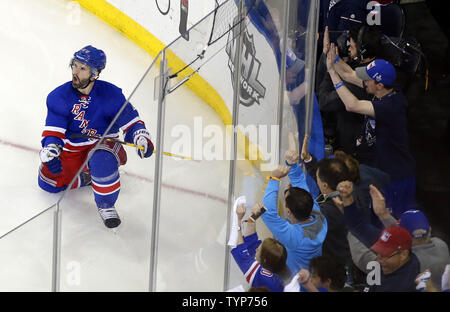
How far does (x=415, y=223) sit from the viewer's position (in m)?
2.48

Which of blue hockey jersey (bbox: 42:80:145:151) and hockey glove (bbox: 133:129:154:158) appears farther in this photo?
blue hockey jersey (bbox: 42:80:145:151)

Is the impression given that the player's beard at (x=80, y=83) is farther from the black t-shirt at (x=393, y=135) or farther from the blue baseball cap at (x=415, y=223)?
the blue baseball cap at (x=415, y=223)

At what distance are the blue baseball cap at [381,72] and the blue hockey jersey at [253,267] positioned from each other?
33.9 inches

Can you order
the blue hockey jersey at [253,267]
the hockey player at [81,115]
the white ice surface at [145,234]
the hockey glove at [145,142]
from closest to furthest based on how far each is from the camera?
the blue hockey jersey at [253,267] → the white ice surface at [145,234] → the hockey glove at [145,142] → the hockey player at [81,115]

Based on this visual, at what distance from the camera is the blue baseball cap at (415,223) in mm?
2434

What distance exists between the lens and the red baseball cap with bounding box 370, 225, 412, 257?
2328 mm

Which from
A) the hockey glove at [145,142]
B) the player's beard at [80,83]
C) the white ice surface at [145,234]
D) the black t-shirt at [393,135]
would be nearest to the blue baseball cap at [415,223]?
the black t-shirt at [393,135]

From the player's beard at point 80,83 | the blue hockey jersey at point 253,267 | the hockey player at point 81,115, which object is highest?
the player's beard at point 80,83

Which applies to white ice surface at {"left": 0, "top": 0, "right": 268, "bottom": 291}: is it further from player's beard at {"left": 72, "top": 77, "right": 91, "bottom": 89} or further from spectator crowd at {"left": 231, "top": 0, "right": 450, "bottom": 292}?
player's beard at {"left": 72, "top": 77, "right": 91, "bottom": 89}

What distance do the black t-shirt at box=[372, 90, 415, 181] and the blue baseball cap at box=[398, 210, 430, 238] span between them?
0.23 meters

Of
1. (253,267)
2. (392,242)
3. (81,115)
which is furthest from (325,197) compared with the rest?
(81,115)

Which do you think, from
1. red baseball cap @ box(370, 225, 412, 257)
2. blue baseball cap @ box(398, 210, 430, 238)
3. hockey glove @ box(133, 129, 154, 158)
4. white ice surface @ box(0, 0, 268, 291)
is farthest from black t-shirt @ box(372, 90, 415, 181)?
hockey glove @ box(133, 129, 154, 158)

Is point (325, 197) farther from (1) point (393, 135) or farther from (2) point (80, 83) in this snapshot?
(2) point (80, 83)
